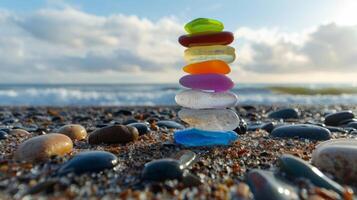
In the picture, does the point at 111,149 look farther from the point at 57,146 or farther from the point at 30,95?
the point at 30,95

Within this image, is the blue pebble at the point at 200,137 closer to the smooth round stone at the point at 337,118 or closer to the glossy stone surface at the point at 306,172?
the glossy stone surface at the point at 306,172

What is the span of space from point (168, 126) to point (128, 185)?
7.74 ft

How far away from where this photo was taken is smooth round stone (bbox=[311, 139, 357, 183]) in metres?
2.15

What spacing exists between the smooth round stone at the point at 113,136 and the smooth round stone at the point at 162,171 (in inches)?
46.2

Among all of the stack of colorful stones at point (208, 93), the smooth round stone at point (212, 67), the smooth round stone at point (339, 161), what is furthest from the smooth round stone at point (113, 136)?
the smooth round stone at point (339, 161)

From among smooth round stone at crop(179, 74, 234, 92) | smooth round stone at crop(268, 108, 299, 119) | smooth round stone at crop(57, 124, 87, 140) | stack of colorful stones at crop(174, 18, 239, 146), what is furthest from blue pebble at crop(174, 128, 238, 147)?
smooth round stone at crop(268, 108, 299, 119)

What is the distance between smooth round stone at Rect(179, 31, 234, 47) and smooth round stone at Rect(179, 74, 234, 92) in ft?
0.86

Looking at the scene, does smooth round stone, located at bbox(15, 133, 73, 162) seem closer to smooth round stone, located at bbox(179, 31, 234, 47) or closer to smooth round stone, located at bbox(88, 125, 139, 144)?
smooth round stone, located at bbox(88, 125, 139, 144)

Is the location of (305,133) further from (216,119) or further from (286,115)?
(286,115)

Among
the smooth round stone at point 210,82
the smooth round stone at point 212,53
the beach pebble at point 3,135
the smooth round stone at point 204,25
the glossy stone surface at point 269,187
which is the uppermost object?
the smooth round stone at point 204,25

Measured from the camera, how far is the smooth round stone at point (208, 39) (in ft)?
9.63

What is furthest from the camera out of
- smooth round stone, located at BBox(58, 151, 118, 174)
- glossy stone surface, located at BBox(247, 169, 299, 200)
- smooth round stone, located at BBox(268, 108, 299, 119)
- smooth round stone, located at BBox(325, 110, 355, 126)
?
smooth round stone, located at BBox(268, 108, 299, 119)

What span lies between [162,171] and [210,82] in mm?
1104

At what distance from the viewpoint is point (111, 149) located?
288cm
